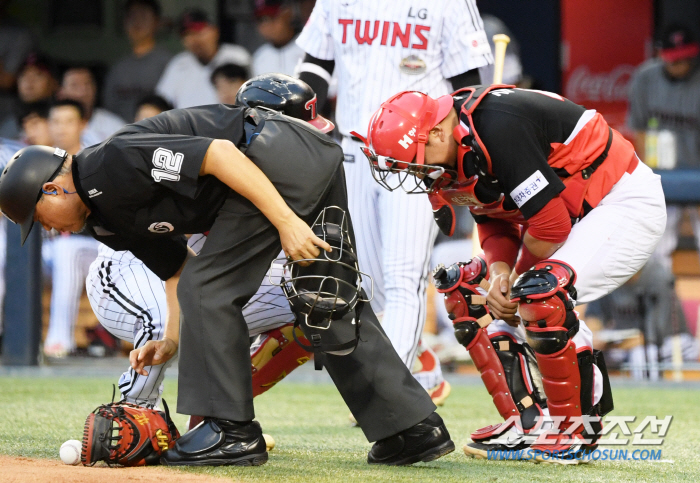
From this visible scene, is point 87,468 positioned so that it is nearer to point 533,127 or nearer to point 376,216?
point 533,127

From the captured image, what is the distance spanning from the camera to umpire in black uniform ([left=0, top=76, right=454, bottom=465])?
310 centimetres

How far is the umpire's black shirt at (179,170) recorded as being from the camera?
3.07 m

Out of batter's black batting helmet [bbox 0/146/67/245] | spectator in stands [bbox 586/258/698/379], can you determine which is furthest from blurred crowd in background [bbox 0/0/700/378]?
batter's black batting helmet [bbox 0/146/67/245]

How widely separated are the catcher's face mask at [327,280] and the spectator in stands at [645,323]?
373 centimetres

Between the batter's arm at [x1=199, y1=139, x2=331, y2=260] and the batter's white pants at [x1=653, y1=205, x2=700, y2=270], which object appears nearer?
the batter's arm at [x1=199, y1=139, x2=331, y2=260]

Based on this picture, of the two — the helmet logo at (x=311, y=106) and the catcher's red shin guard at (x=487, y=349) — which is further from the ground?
the helmet logo at (x=311, y=106)

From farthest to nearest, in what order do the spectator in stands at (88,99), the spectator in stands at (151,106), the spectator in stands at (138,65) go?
the spectator in stands at (138,65) → the spectator in stands at (88,99) → the spectator in stands at (151,106)

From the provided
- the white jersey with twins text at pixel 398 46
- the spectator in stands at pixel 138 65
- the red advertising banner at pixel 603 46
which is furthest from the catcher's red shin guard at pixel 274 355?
the red advertising banner at pixel 603 46

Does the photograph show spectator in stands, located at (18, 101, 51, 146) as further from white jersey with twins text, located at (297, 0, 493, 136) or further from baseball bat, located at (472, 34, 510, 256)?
baseball bat, located at (472, 34, 510, 256)

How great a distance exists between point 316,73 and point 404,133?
1.71m

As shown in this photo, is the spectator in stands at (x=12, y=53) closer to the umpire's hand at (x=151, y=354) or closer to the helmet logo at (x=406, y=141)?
the umpire's hand at (x=151, y=354)

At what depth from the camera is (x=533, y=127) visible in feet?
11.1

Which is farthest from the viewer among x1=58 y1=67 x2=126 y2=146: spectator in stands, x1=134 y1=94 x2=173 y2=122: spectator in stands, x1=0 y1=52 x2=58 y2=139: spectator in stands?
x1=0 y1=52 x2=58 y2=139: spectator in stands

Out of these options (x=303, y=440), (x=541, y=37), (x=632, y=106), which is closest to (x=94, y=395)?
(x=303, y=440)
